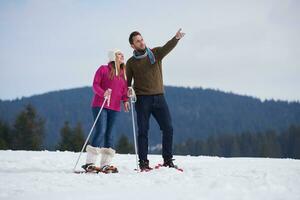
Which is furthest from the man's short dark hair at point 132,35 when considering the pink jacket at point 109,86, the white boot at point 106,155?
the white boot at point 106,155

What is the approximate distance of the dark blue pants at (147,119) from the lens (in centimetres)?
690

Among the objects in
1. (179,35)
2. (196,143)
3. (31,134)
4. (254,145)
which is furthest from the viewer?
(196,143)

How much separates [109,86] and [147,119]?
0.85 m

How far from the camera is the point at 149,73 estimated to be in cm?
693

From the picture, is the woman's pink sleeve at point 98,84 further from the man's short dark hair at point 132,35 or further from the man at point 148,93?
the man's short dark hair at point 132,35

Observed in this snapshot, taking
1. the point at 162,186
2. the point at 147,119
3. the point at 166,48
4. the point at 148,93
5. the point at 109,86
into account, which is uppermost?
the point at 166,48

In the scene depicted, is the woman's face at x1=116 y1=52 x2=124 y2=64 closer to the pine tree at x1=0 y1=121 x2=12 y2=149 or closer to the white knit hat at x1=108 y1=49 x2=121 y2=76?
the white knit hat at x1=108 y1=49 x2=121 y2=76

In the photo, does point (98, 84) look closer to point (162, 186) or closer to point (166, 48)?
point (166, 48)

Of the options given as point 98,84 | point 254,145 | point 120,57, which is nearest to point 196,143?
point 254,145

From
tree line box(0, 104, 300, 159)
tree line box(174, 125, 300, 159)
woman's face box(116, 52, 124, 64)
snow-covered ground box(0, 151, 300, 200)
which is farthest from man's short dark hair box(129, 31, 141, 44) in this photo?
tree line box(174, 125, 300, 159)

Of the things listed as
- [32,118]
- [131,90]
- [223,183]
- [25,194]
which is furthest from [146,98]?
[32,118]

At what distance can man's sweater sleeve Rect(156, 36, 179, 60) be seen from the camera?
6768mm

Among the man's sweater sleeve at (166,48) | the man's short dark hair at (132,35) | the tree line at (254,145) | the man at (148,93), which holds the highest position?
the man's short dark hair at (132,35)

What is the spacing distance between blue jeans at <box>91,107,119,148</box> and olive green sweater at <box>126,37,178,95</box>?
593 millimetres
